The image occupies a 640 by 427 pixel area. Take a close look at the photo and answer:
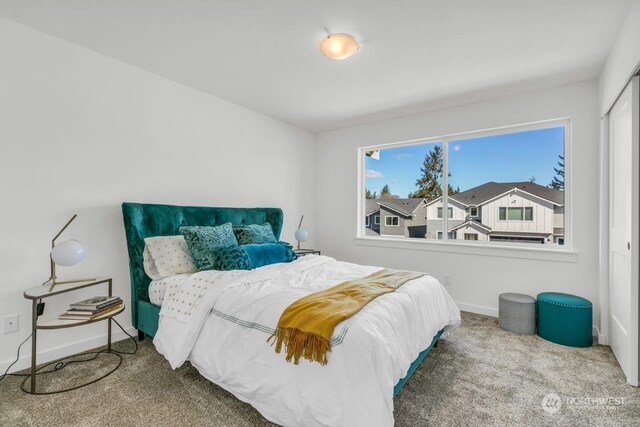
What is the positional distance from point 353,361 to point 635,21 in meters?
2.68

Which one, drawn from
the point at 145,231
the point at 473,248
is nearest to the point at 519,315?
the point at 473,248

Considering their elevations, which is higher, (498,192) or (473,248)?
(498,192)

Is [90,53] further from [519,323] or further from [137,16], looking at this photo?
[519,323]

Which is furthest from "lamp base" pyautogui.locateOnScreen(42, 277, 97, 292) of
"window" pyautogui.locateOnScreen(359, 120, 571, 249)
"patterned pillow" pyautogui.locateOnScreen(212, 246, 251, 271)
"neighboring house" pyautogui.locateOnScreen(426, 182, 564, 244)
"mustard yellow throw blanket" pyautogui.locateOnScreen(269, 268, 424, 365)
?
"neighboring house" pyautogui.locateOnScreen(426, 182, 564, 244)

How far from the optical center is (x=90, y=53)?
2.58m

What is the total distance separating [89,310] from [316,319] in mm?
1745

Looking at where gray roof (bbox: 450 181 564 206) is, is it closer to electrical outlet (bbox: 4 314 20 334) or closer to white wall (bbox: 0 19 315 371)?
white wall (bbox: 0 19 315 371)

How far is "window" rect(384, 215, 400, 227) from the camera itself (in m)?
4.44

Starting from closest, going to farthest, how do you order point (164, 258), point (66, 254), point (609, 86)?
1. point (66, 254)
2. point (609, 86)
3. point (164, 258)

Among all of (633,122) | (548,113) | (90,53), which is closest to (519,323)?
(633,122)

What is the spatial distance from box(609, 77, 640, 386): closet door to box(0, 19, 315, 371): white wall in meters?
3.69

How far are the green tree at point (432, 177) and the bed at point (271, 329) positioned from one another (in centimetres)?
183

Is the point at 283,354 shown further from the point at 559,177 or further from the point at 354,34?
the point at 559,177

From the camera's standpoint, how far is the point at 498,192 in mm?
3631
